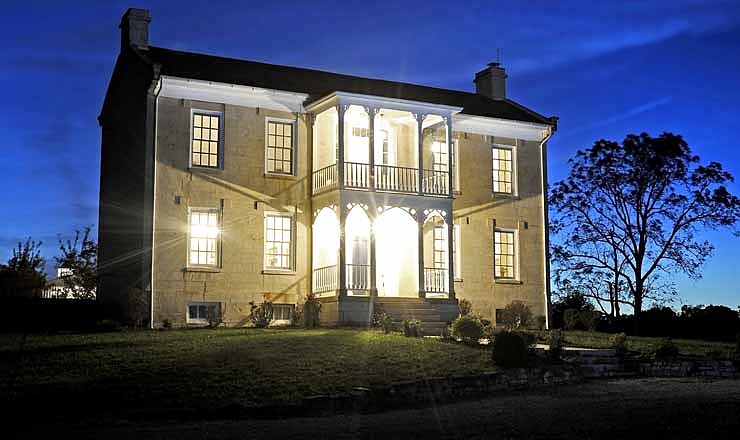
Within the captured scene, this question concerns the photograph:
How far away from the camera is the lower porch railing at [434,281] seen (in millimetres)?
28219

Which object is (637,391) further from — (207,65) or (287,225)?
(207,65)

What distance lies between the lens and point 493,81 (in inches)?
1384

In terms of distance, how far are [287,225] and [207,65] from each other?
5824mm

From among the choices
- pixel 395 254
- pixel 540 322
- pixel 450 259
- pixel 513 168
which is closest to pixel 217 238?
pixel 395 254

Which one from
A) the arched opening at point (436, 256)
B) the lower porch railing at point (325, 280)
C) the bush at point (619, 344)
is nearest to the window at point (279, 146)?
the lower porch railing at point (325, 280)

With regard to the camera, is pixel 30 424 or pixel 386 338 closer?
pixel 30 424

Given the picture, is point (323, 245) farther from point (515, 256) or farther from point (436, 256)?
point (515, 256)

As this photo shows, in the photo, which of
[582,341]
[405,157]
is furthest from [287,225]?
[582,341]

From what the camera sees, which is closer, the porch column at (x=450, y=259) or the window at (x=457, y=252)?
the porch column at (x=450, y=259)

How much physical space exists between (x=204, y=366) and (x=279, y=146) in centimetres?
1167

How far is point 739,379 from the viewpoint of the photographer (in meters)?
20.2

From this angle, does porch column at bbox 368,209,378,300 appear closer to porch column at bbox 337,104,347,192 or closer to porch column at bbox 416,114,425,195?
porch column at bbox 337,104,347,192

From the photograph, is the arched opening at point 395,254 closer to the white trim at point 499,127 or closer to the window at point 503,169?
the white trim at point 499,127

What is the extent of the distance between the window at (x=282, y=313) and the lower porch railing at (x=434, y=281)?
13.9 ft
